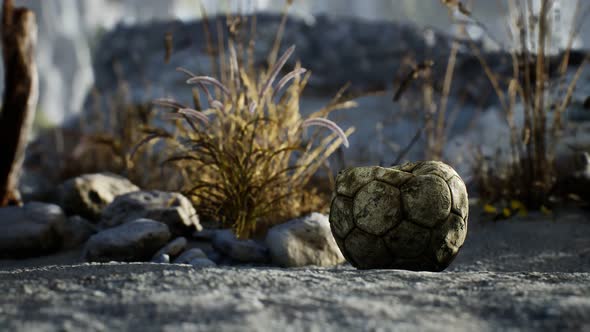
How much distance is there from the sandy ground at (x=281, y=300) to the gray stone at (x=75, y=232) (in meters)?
1.18

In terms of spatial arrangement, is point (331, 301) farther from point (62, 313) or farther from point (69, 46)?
point (69, 46)

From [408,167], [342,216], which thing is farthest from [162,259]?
[408,167]

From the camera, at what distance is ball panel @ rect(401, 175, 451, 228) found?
153cm

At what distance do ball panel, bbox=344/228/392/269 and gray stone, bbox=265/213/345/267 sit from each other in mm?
A: 394

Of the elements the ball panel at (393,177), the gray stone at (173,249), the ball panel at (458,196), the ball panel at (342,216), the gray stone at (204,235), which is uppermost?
the ball panel at (393,177)

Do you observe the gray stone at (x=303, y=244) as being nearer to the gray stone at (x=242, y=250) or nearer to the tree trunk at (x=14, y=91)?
the gray stone at (x=242, y=250)

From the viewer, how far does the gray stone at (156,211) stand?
2.42m

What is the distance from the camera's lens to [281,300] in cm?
103

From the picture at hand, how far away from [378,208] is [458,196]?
0.27m

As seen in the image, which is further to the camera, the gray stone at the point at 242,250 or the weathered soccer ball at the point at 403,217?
the gray stone at the point at 242,250

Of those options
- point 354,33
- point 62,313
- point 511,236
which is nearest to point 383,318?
point 62,313

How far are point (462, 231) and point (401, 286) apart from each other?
1.66 ft

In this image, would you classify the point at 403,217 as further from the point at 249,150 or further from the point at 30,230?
the point at 30,230

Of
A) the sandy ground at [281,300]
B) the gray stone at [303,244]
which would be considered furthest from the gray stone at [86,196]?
the sandy ground at [281,300]
